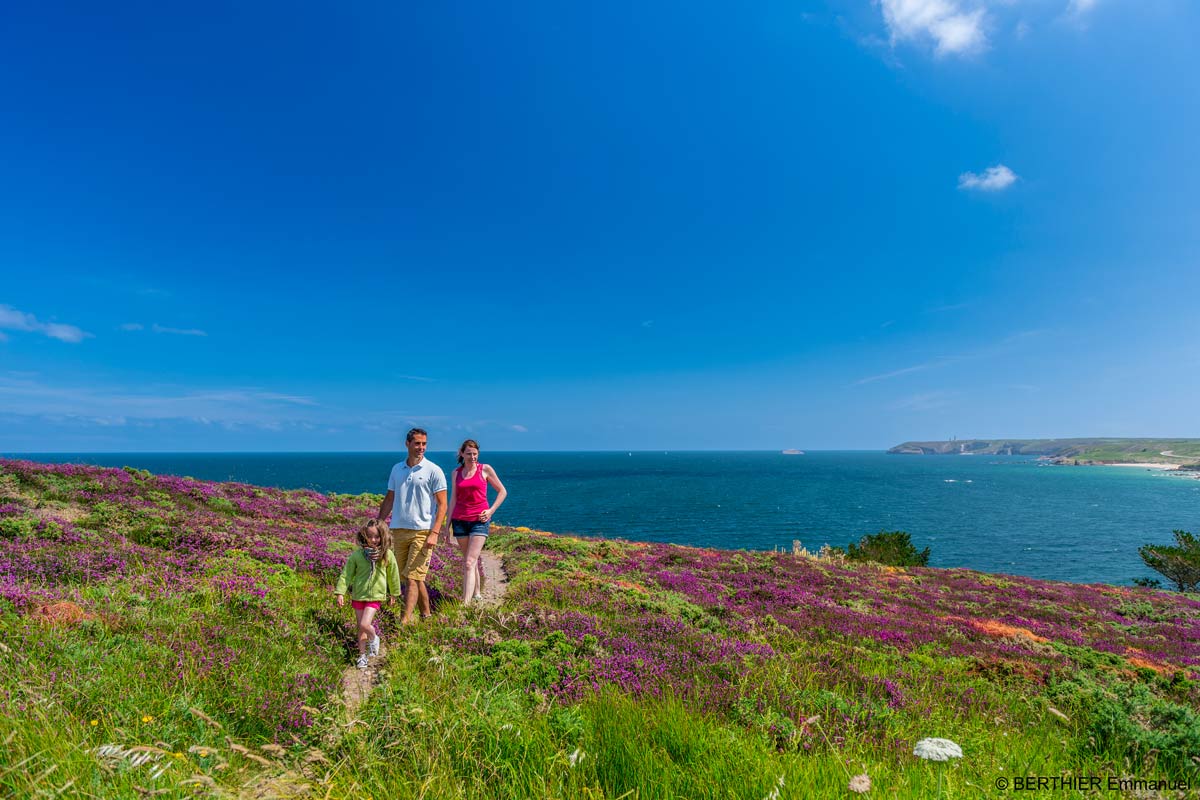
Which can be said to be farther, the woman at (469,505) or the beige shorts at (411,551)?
the woman at (469,505)

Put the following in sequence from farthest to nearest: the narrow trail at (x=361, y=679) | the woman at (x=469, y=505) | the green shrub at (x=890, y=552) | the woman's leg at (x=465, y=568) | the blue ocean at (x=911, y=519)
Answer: the blue ocean at (x=911, y=519)
the green shrub at (x=890, y=552)
the woman's leg at (x=465, y=568)
the woman at (x=469, y=505)
the narrow trail at (x=361, y=679)

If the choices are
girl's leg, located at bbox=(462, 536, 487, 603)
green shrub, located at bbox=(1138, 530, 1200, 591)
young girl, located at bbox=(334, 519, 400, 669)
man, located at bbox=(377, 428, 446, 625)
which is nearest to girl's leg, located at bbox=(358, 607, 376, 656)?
young girl, located at bbox=(334, 519, 400, 669)

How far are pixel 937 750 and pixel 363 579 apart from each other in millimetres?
6594

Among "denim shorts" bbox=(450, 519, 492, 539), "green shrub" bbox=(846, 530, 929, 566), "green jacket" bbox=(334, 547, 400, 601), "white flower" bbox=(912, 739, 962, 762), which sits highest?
"denim shorts" bbox=(450, 519, 492, 539)

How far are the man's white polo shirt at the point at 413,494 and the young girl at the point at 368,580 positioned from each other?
59cm

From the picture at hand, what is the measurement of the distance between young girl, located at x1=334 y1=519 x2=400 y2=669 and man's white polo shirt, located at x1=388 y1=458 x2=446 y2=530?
594 mm

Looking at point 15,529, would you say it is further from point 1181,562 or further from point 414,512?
point 1181,562

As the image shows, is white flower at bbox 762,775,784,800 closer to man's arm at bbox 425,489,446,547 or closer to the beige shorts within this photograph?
man's arm at bbox 425,489,446,547

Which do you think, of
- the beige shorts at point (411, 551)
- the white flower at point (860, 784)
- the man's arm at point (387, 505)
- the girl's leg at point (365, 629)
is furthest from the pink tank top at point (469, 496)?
the white flower at point (860, 784)

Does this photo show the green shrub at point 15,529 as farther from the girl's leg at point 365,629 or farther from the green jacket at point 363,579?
the girl's leg at point 365,629

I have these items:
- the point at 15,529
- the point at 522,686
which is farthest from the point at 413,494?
the point at 15,529

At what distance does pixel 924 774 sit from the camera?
3420mm

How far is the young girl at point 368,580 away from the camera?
6.46m

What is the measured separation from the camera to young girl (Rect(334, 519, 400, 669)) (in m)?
6.46
